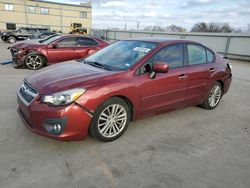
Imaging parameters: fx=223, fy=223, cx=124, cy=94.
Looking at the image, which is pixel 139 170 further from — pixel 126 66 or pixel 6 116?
pixel 6 116

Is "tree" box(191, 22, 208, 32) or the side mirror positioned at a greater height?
"tree" box(191, 22, 208, 32)

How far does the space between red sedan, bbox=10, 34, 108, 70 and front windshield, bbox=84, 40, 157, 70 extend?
14.0 ft

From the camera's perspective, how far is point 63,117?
2.87 m

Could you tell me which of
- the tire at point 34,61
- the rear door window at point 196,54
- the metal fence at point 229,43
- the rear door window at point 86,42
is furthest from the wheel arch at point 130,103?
the metal fence at point 229,43

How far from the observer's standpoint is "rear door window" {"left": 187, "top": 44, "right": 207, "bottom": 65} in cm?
439

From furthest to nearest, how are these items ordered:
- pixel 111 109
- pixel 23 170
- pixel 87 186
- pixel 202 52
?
1. pixel 202 52
2. pixel 111 109
3. pixel 23 170
4. pixel 87 186

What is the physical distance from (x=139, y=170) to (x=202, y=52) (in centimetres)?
307

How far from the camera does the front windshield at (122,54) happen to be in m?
3.68

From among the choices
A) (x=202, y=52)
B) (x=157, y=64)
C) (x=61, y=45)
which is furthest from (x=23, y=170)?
(x=61, y=45)

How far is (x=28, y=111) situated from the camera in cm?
301

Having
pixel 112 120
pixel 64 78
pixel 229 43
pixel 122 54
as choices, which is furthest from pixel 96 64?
pixel 229 43

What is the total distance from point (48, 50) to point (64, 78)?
240 inches

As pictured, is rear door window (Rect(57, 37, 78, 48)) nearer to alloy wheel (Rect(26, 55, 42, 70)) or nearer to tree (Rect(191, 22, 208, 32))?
alloy wheel (Rect(26, 55, 42, 70))

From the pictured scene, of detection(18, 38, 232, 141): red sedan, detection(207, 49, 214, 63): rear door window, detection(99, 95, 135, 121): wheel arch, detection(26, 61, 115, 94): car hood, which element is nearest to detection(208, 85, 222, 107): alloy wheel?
detection(18, 38, 232, 141): red sedan
